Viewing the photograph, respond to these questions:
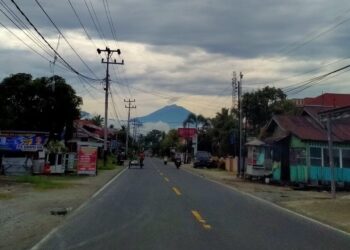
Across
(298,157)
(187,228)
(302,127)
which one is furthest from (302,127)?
(187,228)

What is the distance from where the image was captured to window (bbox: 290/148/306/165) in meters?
31.9

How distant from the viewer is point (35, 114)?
46.8 meters

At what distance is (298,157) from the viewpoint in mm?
32125

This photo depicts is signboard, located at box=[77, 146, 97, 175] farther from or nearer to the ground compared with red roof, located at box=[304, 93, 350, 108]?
nearer to the ground

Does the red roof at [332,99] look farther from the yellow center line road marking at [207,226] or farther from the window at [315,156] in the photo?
the yellow center line road marking at [207,226]

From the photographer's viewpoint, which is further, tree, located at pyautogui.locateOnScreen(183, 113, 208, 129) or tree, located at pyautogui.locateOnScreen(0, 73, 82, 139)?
tree, located at pyautogui.locateOnScreen(183, 113, 208, 129)

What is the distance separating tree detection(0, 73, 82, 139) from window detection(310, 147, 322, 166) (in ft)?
75.6

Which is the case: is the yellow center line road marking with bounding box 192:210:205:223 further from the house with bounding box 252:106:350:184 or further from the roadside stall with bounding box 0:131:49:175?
the roadside stall with bounding box 0:131:49:175

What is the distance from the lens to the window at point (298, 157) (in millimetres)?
31891

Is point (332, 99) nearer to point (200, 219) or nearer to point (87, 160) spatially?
point (87, 160)

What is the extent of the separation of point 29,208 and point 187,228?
6.56 meters

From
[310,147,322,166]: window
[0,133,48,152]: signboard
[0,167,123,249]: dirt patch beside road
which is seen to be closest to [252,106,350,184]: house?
[310,147,322,166]: window

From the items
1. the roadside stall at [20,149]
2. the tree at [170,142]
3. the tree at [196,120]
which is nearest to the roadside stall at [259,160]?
the roadside stall at [20,149]

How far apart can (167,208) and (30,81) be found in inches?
1267
